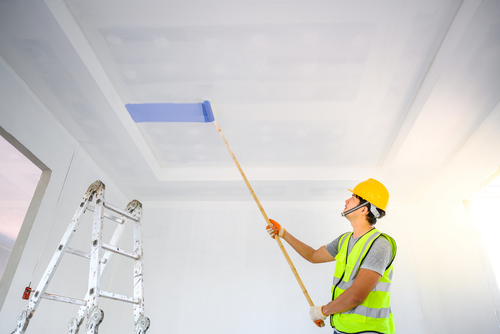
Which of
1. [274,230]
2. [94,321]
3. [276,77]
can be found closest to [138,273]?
[94,321]

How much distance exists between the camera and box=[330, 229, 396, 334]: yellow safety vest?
1600 millimetres

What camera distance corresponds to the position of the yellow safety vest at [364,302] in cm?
160

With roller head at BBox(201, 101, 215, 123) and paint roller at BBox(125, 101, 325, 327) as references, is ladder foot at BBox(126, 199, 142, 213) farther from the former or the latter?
roller head at BBox(201, 101, 215, 123)

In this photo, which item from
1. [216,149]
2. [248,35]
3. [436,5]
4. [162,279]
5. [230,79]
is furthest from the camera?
[162,279]

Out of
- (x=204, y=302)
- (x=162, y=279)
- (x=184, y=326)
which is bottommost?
(x=184, y=326)

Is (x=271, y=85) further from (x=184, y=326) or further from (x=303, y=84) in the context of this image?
(x=184, y=326)

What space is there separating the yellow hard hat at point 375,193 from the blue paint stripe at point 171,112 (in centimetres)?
158

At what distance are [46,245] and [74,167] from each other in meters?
0.81

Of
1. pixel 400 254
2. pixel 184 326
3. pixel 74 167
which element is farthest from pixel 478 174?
pixel 74 167

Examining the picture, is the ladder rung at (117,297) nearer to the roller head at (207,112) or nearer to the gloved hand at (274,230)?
the gloved hand at (274,230)

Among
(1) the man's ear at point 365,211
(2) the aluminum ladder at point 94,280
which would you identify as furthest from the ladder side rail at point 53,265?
(1) the man's ear at point 365,211

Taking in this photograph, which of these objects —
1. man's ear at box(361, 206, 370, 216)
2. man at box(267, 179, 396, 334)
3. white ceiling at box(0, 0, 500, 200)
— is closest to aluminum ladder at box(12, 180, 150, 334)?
man at box(267, 179, 396, 334)

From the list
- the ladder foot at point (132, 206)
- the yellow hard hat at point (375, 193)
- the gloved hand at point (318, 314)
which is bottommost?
the gloved hand at point (318, 314)

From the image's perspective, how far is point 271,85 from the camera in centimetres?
288
